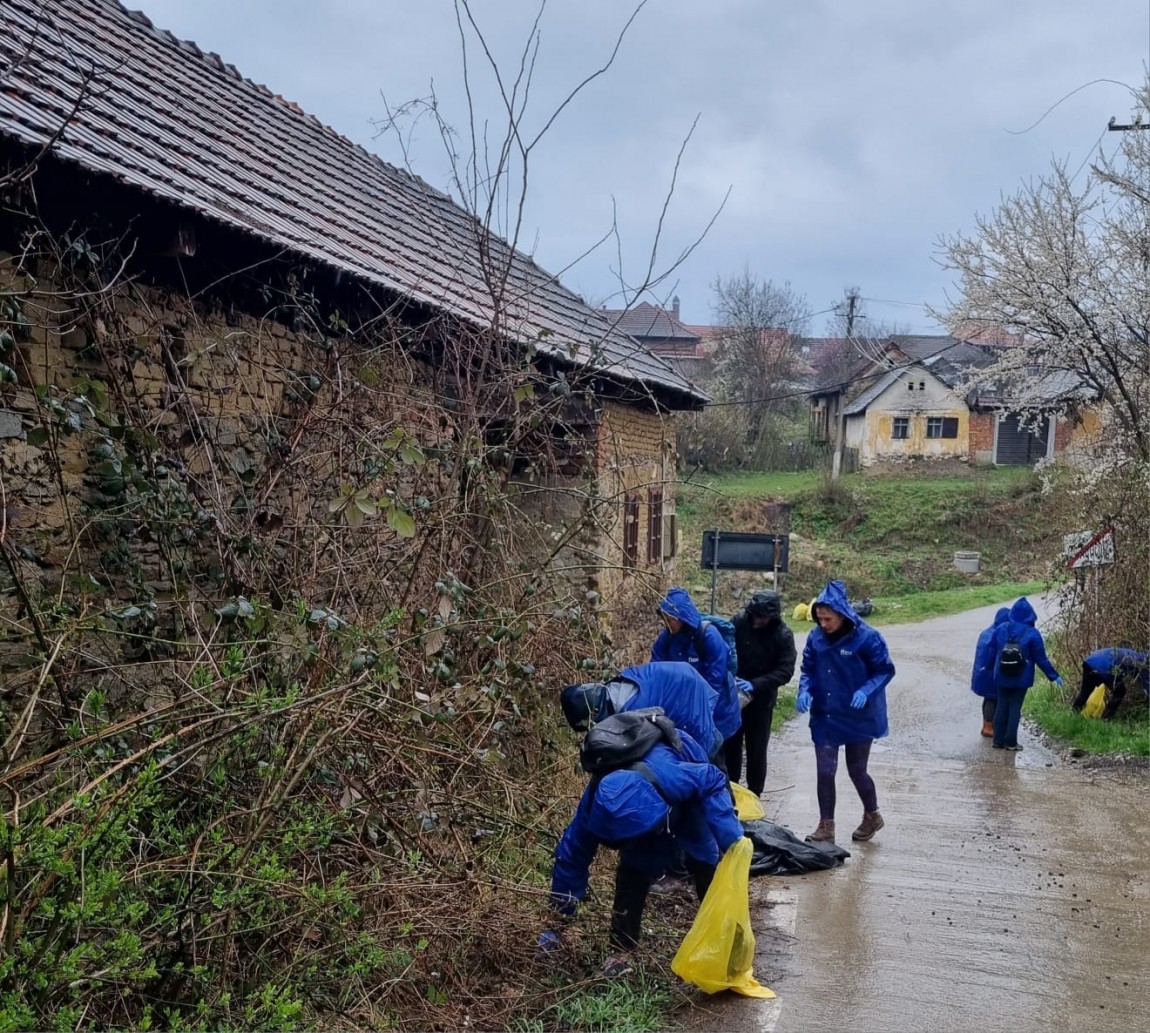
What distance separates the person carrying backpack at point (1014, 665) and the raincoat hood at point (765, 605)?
11.5 ft

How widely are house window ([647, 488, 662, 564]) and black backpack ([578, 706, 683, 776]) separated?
879cm

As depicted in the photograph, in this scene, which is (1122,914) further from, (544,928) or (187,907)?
(187,907)

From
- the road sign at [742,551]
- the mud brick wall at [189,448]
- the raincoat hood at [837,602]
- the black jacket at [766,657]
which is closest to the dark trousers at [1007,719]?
the road sign at [742,551]

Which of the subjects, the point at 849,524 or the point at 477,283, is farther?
the point at 849,524

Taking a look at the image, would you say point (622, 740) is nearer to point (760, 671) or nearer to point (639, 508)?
point (760, 671)

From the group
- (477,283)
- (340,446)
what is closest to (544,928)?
(340,446)

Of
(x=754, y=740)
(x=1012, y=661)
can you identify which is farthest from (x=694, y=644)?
(x=1012, y=661)

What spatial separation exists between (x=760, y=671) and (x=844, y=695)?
947 millimetres

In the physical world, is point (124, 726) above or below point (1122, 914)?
above

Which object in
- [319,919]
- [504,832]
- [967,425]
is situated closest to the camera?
[319,919]

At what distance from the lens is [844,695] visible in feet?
21.6

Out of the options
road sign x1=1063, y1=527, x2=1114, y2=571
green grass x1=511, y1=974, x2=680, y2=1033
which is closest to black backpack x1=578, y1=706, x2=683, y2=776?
green grass x1=511, y1=974, x2=680, y2=1033

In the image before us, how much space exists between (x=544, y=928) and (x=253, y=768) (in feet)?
4.72

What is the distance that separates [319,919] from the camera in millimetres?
3613
